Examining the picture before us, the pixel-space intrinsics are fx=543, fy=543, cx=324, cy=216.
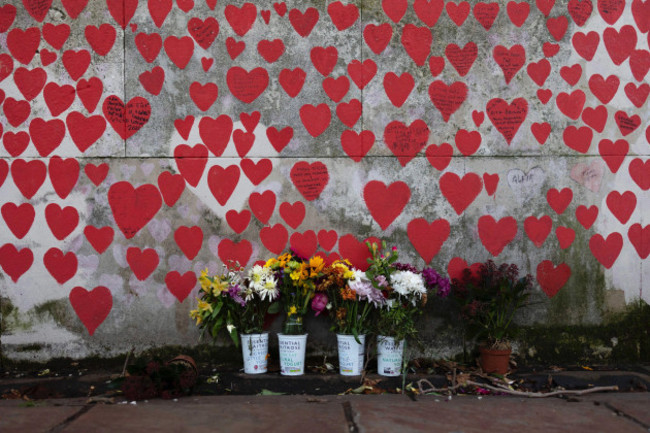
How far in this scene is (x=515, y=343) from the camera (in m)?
3.82

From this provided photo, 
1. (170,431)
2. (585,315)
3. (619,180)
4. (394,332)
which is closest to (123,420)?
(170,431)

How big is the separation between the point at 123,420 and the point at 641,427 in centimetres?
245

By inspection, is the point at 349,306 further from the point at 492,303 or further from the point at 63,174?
the point at 63,174

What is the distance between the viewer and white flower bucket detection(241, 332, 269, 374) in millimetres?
3486

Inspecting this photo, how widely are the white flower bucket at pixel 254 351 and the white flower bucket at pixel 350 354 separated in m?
0.49

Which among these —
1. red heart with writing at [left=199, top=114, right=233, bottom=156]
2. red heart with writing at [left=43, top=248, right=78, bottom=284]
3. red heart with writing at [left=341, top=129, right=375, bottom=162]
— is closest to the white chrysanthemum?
red heart with writing at [left=341, top=129, right=375, bottom=162]

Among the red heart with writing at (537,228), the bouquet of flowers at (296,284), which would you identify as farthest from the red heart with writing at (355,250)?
the red heart with writing at (537,228)

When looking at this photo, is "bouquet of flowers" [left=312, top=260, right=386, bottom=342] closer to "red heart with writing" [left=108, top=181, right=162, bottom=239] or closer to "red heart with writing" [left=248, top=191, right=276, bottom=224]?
"red heart with writing" [left=248, top=191, right=276, bottom=224]

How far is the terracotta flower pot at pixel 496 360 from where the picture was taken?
3533 millimetres

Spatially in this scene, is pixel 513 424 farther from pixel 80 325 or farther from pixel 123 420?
pixel 80 325

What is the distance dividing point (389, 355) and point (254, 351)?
867 mm

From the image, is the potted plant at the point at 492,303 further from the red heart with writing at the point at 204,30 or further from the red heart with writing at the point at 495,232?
the red heart with writing at the point at 204,30

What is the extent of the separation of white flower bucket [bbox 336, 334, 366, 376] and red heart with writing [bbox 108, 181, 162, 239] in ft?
5.09

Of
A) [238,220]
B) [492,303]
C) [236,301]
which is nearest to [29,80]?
[238,220]
